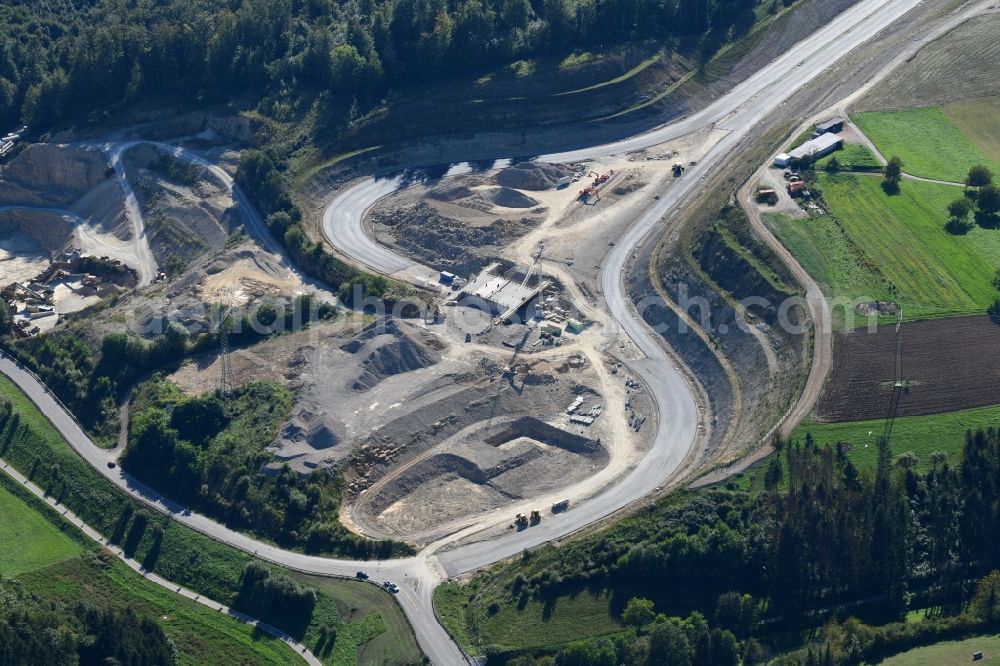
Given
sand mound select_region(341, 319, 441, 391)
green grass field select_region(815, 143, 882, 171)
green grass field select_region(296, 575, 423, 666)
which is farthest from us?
green grass field select_region(815, 143, 882, 171)

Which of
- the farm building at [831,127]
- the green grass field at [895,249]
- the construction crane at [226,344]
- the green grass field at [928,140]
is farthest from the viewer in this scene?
the farm building at [831,127]

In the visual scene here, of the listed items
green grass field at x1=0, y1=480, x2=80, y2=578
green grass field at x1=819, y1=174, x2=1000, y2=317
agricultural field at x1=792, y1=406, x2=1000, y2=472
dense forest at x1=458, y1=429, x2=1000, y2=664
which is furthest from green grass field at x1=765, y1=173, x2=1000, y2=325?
green grass field at x1=0, y1=480, x2=80, y2=578

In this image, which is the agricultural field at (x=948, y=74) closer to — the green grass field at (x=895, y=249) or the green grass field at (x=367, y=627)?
the green grass field at (x=895, y=249)

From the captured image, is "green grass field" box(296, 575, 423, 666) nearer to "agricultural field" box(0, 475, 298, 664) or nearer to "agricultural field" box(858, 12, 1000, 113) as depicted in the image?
"agricultural field" box(0, 475, 298, 664)

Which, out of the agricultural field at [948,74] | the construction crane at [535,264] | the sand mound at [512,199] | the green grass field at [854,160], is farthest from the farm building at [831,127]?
the construction crane at [535,264]

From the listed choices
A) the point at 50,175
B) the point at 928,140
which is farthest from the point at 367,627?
the point at 928,140

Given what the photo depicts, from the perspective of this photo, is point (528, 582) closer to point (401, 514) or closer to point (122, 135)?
point (401, 514)

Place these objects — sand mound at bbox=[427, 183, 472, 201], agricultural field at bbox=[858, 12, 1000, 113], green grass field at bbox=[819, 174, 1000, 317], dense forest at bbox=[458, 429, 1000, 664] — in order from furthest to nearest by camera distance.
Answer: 1. agricultural field at bbox=[858, 12, 1000, 113]
2. sand mound at bbox=[427, 183, 472, 201]
3. green grass field at bbox=[819, 174, 1000, 317]
4. dense forest at bbox=[458, 429, 1000, 664]

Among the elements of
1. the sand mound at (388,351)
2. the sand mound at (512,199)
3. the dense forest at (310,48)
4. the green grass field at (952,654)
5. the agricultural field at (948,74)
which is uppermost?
the dense forest at (310,48)
